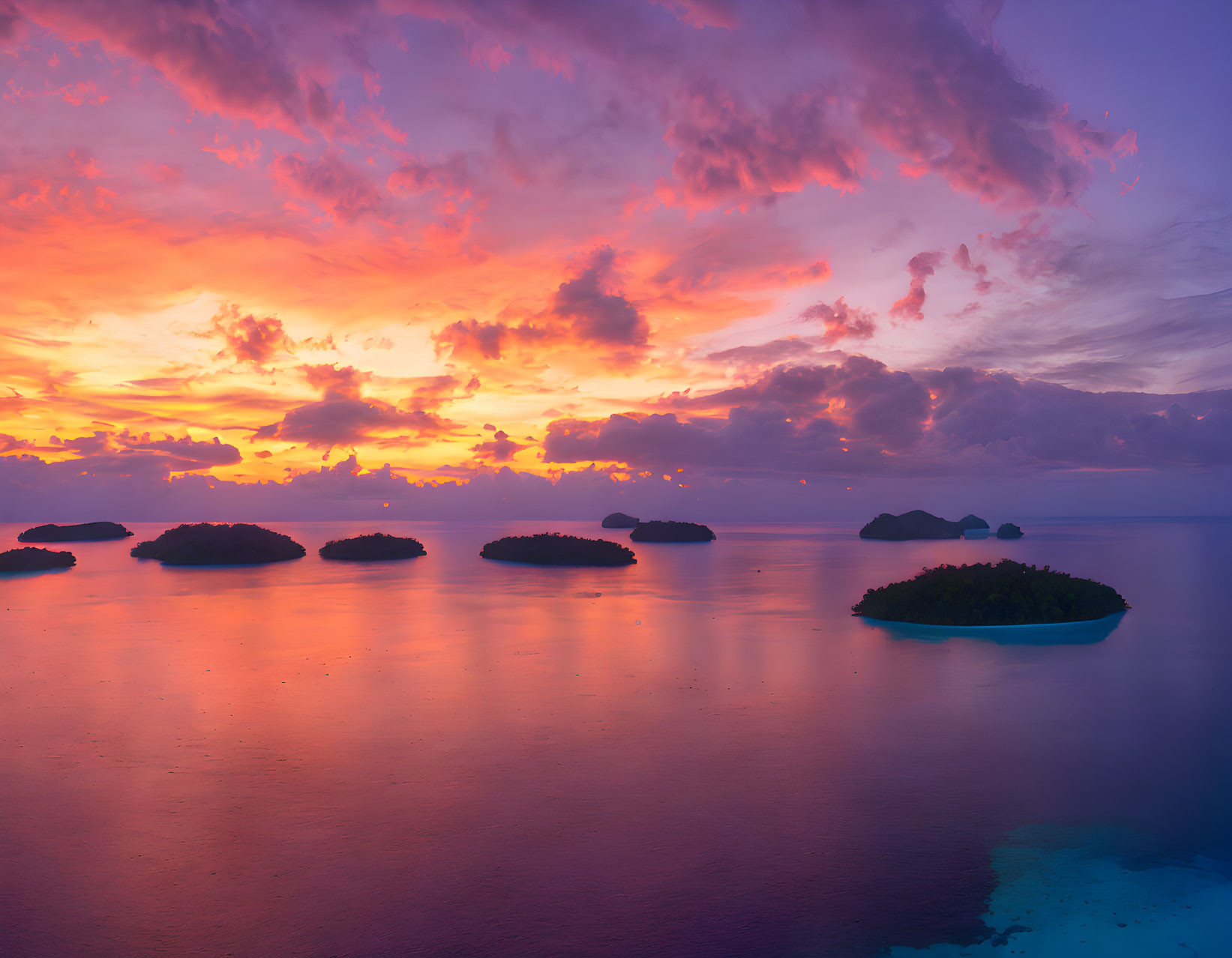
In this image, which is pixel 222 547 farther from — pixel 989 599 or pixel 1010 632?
pixel 1010 632

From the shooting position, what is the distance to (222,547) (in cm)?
11475

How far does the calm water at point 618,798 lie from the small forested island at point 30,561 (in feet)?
265

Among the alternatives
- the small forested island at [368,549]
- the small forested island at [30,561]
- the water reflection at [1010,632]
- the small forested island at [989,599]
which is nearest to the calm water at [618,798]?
the water reflection at [1010,632]

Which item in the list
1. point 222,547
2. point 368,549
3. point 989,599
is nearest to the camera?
point 989,599

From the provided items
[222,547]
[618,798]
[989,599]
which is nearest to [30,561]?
[222,547]

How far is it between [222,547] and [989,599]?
11036 centimetres

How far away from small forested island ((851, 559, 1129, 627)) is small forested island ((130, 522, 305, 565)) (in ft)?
330

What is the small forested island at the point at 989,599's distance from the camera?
138 ft

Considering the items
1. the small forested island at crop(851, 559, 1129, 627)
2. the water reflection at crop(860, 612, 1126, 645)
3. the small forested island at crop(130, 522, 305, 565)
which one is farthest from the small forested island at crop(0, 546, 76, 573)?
the water reflection at crop(860, 612, 1126, 645)

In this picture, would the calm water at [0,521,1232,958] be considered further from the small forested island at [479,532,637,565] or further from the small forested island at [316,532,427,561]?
the small forested island at [316,532,427,561]

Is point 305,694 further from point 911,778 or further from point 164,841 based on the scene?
point 911,778

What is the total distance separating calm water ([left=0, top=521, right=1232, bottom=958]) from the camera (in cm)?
1059

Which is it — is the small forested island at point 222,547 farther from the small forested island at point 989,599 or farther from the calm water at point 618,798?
the small forested island at point 989,599

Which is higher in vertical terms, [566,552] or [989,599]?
[989,599]
